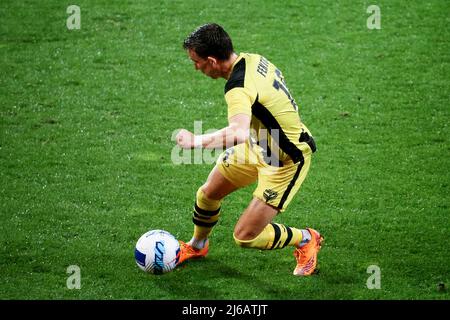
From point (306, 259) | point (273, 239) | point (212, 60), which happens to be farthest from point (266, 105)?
point (306, 259)

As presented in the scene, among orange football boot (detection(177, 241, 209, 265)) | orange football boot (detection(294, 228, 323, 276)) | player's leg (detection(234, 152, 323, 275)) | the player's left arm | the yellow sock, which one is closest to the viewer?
the player's left arm

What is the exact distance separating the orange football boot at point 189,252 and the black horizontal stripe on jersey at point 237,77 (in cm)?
195

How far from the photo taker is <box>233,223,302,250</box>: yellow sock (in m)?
7.18

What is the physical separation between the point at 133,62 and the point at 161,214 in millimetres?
4144

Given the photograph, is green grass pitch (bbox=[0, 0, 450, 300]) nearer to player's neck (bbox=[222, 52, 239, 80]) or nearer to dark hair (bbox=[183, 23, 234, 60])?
player's neck (bbox=[222, 52, 239, 80])

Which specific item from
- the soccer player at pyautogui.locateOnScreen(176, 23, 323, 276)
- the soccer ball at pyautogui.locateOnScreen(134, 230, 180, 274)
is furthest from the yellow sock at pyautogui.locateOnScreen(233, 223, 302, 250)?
the soccer ball at pyautogui.locateOnScreen(134, 230, 180, 274)

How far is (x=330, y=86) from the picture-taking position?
448 inches

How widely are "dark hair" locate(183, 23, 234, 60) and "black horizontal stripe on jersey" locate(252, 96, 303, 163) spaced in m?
0.53

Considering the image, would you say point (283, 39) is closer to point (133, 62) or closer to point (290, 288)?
point (133, 62)

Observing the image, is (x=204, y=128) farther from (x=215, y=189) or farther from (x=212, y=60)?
(x=212, y=60)

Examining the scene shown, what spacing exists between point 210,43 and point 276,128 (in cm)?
99

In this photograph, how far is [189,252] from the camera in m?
7.79
